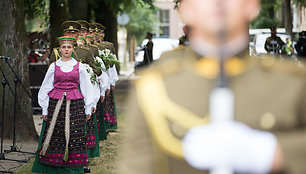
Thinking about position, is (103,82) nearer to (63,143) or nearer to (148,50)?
(63,143)

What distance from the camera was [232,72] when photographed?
91.9 inches

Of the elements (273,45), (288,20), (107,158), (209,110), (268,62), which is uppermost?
(268,62)

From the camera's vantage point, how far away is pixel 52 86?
8.73 metres

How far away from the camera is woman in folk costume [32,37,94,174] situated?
870cm

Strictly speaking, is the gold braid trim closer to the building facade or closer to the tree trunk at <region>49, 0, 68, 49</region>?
the tree trunk at <region>49, 0, 68, 49</region>

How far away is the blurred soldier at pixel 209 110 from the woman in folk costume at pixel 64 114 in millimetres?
6264

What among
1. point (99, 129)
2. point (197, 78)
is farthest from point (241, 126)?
point (99, 129)

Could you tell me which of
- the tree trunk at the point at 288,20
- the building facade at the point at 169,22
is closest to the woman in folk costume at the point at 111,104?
the tree trunk at the point at 288,20

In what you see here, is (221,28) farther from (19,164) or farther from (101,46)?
(101,46)

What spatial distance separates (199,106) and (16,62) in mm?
9833

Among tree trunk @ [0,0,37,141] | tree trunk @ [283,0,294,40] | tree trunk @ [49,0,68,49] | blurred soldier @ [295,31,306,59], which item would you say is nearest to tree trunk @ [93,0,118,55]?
blurred soldier @ [295,31,306,59]

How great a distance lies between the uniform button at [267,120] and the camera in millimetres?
2311

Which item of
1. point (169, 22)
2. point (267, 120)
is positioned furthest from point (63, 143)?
point (169, 22)

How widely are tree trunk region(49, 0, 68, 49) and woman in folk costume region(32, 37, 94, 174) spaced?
A: 361 inches
